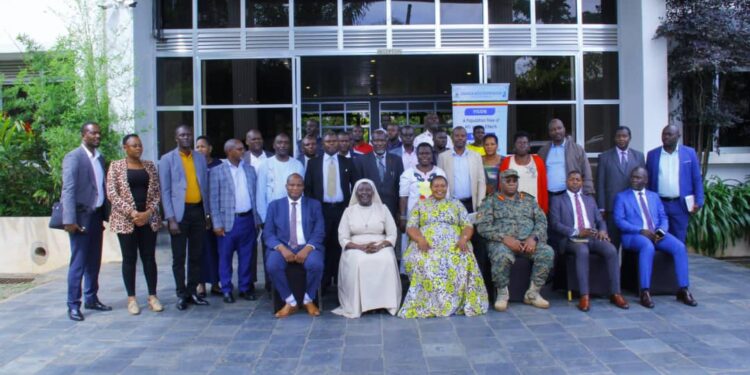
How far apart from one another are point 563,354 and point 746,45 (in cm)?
741

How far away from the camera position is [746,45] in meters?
9.75

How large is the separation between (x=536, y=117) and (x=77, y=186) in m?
8.77

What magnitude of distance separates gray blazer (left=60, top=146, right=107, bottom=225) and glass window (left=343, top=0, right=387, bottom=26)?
697cm

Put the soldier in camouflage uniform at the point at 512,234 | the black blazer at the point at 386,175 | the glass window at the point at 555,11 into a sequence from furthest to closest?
the glass window at the point at 555,11, the black blazer at the point at 386,175, the soldier in camouflage uniform at the point at 512,234

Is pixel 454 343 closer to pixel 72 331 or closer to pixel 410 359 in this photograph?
pixel 410 359

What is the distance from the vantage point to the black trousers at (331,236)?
7098 millimetres

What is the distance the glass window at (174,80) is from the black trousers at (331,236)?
6.10 metres

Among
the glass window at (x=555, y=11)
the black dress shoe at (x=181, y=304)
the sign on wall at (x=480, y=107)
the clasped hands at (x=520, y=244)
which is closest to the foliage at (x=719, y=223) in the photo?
the sign on wall at (x=480, y=107)

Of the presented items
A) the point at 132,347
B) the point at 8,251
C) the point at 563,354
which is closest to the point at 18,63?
the point at 8,251

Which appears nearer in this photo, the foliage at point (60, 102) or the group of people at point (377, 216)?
the group of people at point (377, 216)

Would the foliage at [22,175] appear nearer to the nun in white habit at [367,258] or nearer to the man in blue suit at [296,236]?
the man in blue suit at [296,236]

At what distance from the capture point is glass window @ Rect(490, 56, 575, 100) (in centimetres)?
1224

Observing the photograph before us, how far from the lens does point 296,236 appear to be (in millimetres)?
6613

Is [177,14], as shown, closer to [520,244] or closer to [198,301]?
[198,301]
